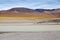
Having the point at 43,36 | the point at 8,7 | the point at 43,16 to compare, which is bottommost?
the point at 43,36

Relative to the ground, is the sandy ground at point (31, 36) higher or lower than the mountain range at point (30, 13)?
lower

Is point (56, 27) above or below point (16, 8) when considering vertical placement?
below

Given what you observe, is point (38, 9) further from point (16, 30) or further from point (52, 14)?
point (16, 30)

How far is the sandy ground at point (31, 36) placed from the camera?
1081mm

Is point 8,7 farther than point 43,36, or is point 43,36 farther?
point 43,36

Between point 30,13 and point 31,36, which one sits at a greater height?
point 30,13

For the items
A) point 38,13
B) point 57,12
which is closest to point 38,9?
point 38,13

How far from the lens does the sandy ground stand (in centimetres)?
108

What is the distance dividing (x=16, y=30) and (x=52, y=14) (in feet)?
1.16

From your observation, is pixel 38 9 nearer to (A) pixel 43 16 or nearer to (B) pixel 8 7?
(A) pixel 43 16

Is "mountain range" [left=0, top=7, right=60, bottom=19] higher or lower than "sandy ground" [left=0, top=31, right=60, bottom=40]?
higher

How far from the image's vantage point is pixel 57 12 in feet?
3.36

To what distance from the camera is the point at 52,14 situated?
3.35 ft

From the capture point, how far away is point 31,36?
1091 millimetres
